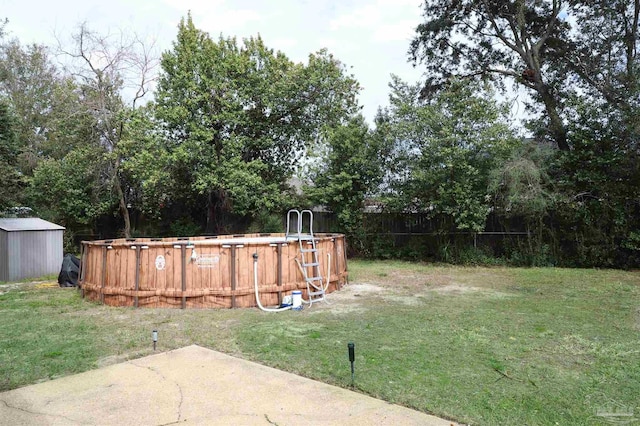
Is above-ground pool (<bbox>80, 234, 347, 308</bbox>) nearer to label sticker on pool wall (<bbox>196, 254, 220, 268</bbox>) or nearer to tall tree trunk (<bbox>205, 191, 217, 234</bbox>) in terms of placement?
label sticker on pool wall (<bbox>196, 254, 220, 268</bbox>)

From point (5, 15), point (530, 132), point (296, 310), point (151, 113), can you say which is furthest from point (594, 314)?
point (5, 15)

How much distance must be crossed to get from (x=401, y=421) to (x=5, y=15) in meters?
15.3

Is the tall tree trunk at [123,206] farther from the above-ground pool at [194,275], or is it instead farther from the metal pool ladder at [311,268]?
the metal pool ladder at [311,268]

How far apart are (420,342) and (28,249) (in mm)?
10242

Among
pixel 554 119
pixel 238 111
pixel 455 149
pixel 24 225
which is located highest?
pixel 238 111

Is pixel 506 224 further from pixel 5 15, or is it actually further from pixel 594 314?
pixel 5 15

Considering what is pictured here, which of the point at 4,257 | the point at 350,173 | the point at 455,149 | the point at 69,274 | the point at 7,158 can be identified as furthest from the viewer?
the point at 350,173

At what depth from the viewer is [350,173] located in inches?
560

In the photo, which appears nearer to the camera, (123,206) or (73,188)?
(73,188)

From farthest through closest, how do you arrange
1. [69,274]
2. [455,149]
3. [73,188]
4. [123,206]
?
[123,206]
[73,188]
[455,149]
[69,274]

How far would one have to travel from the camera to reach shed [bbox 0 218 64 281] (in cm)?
1031

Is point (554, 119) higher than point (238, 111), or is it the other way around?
point (238, 111)

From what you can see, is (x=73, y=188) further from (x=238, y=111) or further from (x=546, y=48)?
(x=546, y=48)

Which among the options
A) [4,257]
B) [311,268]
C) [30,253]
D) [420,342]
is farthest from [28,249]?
[420,342]
